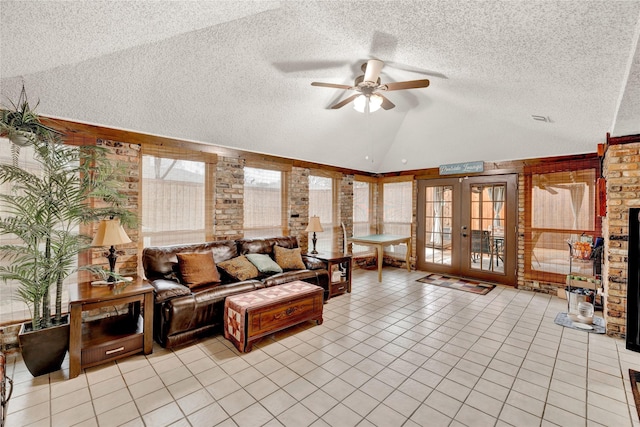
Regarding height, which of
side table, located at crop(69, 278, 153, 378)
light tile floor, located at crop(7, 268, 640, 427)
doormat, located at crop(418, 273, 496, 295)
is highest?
side table, located at crop(69, 278, 153, 378)

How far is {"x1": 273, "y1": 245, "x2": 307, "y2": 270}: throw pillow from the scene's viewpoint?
4359 millimetres

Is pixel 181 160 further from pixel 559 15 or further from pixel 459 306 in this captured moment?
pixel 459 306

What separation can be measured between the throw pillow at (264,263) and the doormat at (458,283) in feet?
10.2

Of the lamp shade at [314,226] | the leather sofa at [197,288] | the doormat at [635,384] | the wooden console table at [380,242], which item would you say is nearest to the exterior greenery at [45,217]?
the leather sofa at [197,288]

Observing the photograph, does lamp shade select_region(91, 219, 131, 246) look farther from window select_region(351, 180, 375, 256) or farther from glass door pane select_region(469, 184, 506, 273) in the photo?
glass door pane select_region(469, 184, 506, 273)

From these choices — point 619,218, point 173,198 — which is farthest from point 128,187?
point 619,218

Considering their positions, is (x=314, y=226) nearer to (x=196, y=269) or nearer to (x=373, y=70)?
(x=196, y=269)

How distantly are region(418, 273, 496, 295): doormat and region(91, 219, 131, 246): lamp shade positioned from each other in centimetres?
504

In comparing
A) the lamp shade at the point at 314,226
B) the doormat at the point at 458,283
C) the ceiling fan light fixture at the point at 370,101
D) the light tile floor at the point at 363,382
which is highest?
the ceiling fan light fixture at the point at 370,101

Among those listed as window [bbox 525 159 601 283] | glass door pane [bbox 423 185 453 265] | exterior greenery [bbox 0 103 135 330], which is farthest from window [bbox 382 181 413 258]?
exterior greenery [bbox 0 103 135 330]

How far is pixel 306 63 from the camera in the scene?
10.2 ft

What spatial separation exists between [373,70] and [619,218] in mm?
3243

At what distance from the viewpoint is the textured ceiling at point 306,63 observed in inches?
73.3

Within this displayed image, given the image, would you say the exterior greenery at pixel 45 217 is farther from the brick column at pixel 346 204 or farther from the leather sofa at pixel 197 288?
the brick column at pixel 346 204
